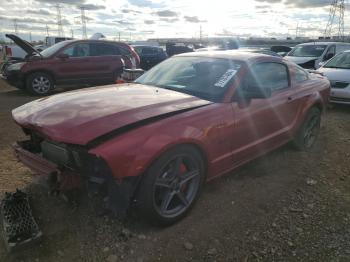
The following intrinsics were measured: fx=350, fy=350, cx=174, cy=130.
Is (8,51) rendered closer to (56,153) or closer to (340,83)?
(340,83)

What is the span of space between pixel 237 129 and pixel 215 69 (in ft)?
2.66

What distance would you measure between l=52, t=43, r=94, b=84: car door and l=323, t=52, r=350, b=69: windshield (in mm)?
7015

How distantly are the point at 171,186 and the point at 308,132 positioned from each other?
3.09 meters

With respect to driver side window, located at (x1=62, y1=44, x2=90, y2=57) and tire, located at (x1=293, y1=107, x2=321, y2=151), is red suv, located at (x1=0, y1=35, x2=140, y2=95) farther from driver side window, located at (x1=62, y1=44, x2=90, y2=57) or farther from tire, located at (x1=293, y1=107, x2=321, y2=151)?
tire, located at (x1=293, y1=107, x2=321, y2=151)

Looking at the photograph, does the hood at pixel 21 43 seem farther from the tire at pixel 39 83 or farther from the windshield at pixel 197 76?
the windshield at pixel 197 76

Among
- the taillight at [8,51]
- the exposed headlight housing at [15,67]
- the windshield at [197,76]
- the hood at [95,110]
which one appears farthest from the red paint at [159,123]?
the taillight at [8,51]

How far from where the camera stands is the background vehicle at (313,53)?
41.8 ft

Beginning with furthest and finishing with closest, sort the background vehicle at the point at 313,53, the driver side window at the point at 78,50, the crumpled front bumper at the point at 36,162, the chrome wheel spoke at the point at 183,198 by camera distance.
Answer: the background vehicle at the point at 313,53, the driver side window at the point at 78,50, the chrome wheel spoke at the point at 183,198, the crumpled front bumper at the point at 36,162

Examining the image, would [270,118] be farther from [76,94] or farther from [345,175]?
[76,94]

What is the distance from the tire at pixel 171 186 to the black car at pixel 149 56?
1524cm

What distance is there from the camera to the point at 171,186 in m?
3.24

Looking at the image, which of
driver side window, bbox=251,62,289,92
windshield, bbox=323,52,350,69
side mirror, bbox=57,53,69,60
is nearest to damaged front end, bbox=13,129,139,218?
driver side window, bbox=251,62,289,92

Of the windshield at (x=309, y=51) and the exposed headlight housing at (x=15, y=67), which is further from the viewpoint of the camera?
the windshield at (x=309, y=51)

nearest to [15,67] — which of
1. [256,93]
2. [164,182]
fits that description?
[256,93]
